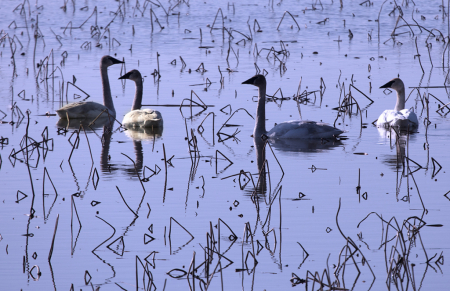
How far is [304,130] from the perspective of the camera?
10898 mm

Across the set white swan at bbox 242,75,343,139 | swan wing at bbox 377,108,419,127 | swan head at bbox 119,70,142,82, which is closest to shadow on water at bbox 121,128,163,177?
swan head at bbox 119,70,142,82

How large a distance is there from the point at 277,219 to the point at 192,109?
652cm

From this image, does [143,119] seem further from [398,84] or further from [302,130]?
[398,84]

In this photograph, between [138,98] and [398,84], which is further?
[138,98]

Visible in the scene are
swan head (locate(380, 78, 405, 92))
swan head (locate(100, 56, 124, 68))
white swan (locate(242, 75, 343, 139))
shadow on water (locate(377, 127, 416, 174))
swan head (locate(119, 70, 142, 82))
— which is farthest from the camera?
swan head (locate(100, 56, 124, 68))

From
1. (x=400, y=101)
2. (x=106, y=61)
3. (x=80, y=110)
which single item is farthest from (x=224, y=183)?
(x=106, y=61)

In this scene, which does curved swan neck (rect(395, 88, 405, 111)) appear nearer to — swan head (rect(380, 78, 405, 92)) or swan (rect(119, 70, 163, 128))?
swan head (rect(380, 78, 405, 92))

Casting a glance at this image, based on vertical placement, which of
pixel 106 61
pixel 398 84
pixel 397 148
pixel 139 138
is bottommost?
pixel 139 138

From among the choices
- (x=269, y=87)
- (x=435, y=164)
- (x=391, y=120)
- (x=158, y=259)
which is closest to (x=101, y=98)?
(x=269, y=87)

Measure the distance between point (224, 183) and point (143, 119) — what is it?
387 cm

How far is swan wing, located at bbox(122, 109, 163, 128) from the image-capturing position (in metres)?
11.8

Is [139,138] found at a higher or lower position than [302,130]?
lower

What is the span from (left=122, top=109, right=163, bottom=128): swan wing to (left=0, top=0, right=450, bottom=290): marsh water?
0.22 metres

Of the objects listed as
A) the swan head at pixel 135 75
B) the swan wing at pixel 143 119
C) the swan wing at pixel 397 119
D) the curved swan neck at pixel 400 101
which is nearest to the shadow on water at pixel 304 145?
the swan wing at pixel 397 119
